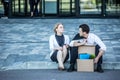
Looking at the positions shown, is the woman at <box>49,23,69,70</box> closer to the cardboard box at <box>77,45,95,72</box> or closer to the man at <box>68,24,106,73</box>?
the man at <box>68,24,106,73</box>

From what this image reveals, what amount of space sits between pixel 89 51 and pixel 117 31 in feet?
27.8

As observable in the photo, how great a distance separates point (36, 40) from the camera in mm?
16031

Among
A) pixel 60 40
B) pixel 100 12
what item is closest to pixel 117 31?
pixel 100 12

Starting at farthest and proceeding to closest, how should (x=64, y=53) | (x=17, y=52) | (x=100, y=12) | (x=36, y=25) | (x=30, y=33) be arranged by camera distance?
(x=100, y=12) < (x=36, y=25) < (x=30, y=33) < (x=17, y=52) < (x=64, y=53)

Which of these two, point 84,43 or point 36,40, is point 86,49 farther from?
point 36,40

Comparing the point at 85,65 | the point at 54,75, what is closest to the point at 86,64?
the point at 85,65

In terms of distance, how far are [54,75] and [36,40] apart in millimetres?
6334

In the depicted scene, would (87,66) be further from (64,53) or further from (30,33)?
(30,33)

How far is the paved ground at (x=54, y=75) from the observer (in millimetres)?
9453

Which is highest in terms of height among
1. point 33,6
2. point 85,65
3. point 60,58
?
point 33,6

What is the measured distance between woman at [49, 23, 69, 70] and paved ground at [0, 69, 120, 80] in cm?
27

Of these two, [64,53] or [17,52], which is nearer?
[64,53]

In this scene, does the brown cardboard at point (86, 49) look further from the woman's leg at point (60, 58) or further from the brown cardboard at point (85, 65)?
the woman's leg at point (60, 58)

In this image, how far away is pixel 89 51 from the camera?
10398 mm
